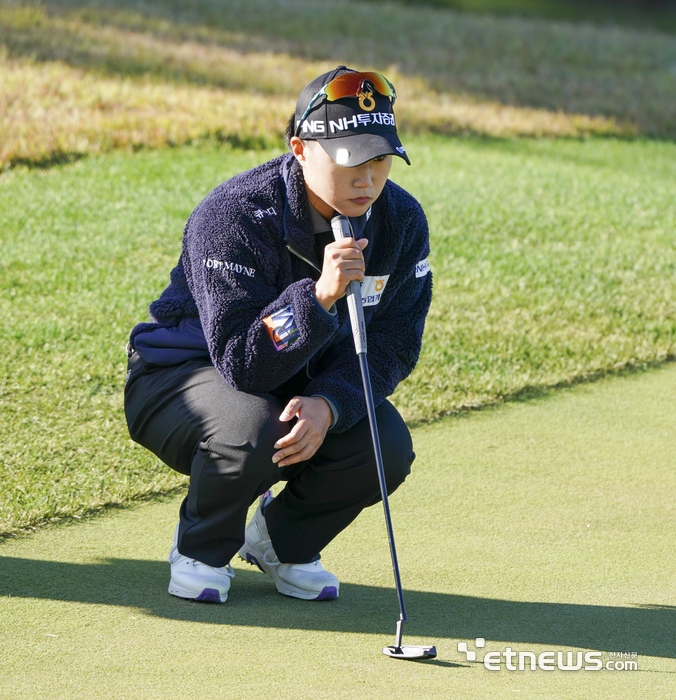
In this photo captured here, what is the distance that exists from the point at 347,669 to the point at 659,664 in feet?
2.37

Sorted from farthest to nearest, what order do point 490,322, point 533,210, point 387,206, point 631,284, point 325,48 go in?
point 325,48 → point 533,210 → point 631,284 → point 490,322 → point 387,206

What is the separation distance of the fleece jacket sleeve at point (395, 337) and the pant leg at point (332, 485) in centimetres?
9

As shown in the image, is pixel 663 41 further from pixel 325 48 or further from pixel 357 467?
pixel 357 467

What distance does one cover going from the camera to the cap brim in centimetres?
223

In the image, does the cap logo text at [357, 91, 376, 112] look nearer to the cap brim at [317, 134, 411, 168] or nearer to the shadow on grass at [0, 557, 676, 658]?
the cap brim at [317, 134, 411, 168]

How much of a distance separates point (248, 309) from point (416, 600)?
881 mm

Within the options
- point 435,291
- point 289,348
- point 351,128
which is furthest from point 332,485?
point 435,291

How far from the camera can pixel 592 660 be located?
87.1 inches

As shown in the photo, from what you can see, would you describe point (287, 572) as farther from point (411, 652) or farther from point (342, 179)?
point (342, 179)

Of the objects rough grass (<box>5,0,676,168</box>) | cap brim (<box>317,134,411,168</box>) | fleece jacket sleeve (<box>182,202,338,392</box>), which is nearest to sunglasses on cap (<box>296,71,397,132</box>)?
cap brim (<box>317,134,411,168</box>)

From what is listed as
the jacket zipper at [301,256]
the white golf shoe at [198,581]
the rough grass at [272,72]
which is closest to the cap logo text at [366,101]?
the jacket zipper at [301,256]

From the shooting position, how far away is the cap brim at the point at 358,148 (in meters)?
2.23

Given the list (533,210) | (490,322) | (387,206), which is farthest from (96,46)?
(387,206)

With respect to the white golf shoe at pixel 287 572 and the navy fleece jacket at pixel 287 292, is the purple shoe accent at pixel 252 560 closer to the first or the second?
the white golf shoe at pixel 287 572
